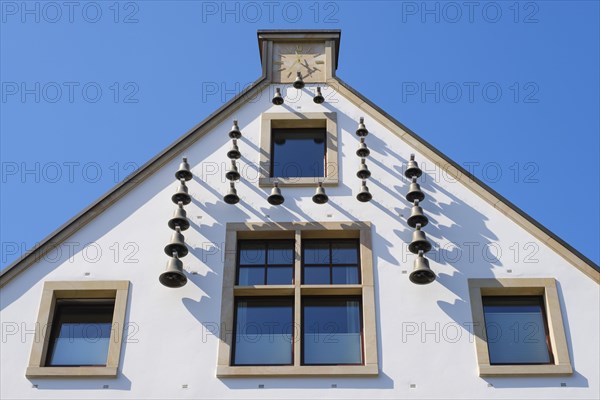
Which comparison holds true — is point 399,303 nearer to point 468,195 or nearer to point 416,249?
point 416,249

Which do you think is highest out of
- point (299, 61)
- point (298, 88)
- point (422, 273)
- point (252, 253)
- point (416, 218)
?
point (299, 61)

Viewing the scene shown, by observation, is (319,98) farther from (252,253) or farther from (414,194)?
(252,253)

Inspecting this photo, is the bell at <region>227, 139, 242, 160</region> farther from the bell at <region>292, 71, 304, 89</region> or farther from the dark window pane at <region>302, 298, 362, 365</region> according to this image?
the dark window pane at <region>302, 298, 362, 365</region>

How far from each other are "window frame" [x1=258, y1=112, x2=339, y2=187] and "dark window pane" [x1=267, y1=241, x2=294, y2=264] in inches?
49.0

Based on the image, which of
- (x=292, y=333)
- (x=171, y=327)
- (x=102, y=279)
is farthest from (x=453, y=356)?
(x=102, y=279)

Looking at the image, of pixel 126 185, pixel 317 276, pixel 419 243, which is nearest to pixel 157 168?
pixel 126 185

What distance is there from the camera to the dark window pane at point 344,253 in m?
17.7

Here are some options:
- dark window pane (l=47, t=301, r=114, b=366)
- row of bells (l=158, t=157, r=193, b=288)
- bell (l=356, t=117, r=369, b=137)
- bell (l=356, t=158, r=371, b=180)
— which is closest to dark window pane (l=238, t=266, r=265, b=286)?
row of bells (l=158, t=157, r=193, b=288)

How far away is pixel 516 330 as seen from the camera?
Answer: 16750 mm

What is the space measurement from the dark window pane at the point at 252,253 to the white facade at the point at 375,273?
0.46 m

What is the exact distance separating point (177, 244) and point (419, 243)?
13.6 feet

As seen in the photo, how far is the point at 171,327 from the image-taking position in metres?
16.4

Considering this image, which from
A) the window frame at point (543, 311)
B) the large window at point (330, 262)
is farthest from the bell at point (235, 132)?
the window frame at point (543, 311)

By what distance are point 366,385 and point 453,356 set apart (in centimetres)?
150
